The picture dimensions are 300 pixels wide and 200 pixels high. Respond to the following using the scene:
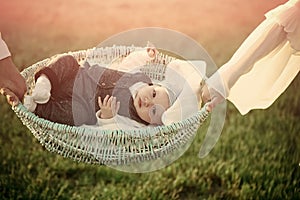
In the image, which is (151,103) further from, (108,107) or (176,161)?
(176,161)

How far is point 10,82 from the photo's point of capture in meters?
1.76

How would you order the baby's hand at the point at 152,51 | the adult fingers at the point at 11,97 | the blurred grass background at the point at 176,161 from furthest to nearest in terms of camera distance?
the blurred grass background at the point at 176,161
the baby's hand at the point at 152,51
the adult fingers at the point at 11,97

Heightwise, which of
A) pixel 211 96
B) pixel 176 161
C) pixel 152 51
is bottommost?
pixel 176 161

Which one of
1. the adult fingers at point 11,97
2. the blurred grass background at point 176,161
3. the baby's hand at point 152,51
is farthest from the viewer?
the blurred grass background at point 176,161

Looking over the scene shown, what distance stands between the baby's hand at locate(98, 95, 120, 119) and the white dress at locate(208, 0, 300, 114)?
233mm

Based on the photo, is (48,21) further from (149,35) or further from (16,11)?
(149,35)

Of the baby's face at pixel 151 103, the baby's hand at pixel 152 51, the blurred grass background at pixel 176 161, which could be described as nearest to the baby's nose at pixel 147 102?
the baby's face at pixel 151 103

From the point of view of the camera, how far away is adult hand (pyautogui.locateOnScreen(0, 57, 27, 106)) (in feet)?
5.73

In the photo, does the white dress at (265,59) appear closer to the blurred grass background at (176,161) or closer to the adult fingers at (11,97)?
the blurred grass background at (176,161)

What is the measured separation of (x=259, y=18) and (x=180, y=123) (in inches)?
18.5

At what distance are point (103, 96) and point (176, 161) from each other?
360mm

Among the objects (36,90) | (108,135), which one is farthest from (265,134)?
(36,90)

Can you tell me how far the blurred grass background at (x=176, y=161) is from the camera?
6.52ft

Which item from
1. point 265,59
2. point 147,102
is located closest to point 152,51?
point 147,102
